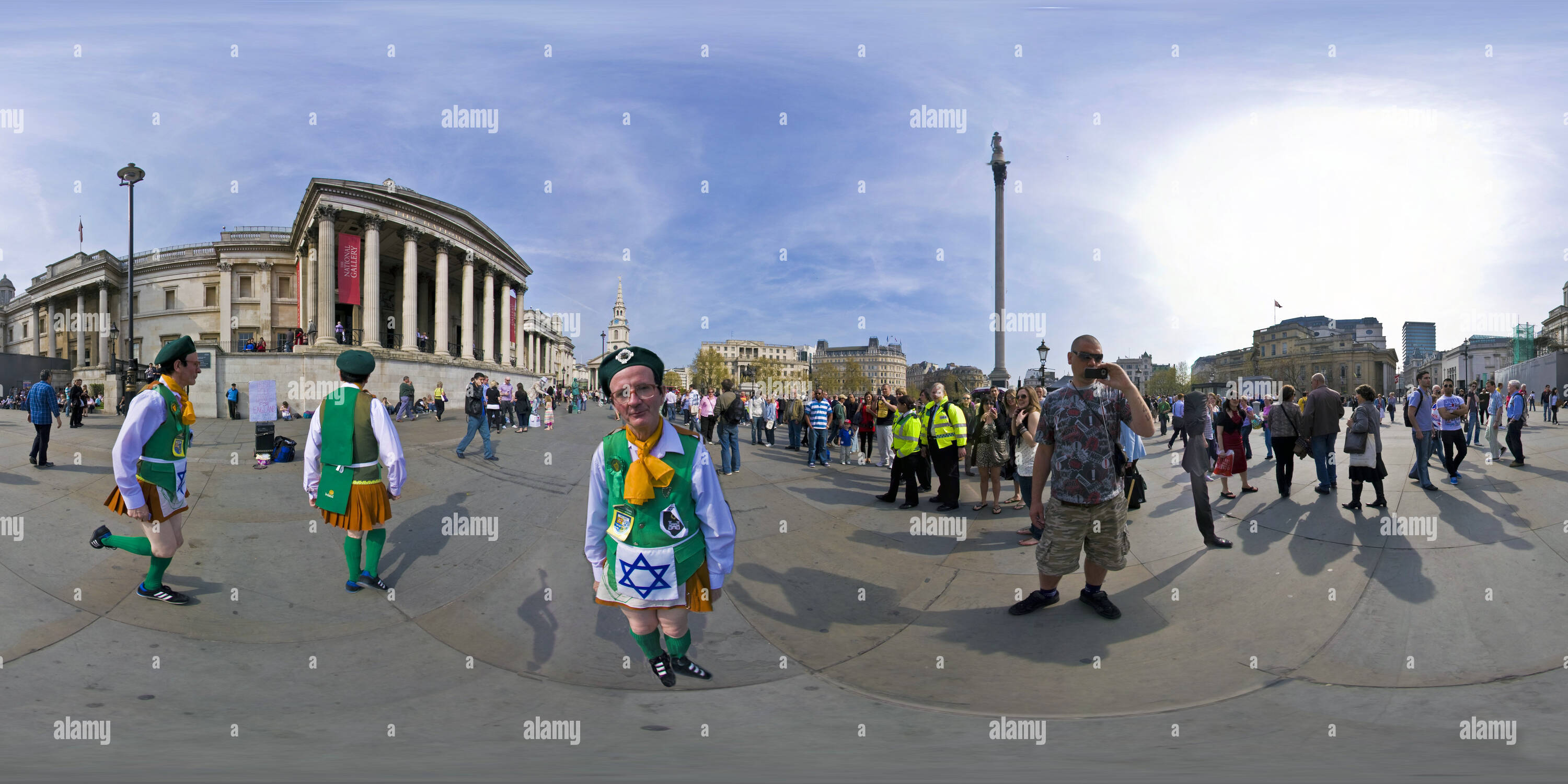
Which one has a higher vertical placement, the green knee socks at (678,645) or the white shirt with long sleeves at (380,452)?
the white shirt with long sleeves at (380,452)

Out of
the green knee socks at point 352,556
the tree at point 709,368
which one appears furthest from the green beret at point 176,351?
the tree at point 709,368

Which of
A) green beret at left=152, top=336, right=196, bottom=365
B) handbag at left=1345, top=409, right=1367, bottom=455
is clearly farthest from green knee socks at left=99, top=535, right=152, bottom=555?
handbag at left=1345, top=409, right=1367, bottom=455

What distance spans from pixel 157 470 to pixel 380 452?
1.33 m

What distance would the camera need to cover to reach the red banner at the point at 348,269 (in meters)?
6.30

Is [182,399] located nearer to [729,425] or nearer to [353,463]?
[353,463]

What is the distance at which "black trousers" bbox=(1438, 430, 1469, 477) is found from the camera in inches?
241

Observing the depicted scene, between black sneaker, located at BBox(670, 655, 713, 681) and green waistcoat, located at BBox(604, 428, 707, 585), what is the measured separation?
1.21 ft

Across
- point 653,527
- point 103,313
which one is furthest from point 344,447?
point 103,313

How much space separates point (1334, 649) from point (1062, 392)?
1838mm

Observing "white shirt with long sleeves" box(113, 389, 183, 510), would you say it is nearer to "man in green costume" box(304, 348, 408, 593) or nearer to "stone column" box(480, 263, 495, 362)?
"man in green costume" box(304, 348, 408, 593)

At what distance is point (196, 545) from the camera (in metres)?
3.02

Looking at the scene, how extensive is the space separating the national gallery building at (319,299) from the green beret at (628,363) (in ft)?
6.48

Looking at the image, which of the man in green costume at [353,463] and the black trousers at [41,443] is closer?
the man in green costume at [353,463]

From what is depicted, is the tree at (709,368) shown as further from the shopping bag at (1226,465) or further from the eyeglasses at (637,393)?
the eyeglasses at (637,393)
